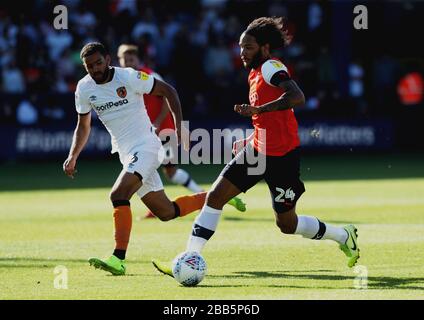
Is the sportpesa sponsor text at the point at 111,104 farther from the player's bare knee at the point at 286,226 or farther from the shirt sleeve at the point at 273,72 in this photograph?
the player's bare knee at the point at 286,226

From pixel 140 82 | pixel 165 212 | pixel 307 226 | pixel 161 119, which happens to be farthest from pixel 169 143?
pixel 307 226

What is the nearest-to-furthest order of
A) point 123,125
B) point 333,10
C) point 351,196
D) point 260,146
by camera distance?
point 260,146 → point 123,125 → point 351,196 → point 333,10

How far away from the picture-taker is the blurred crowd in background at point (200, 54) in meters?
25.1

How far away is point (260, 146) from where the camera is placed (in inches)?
381

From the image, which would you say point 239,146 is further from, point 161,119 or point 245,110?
point 161,119

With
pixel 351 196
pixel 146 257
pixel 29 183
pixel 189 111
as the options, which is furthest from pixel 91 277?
pixel 189 111

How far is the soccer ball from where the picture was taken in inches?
363

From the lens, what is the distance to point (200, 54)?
1038 inches

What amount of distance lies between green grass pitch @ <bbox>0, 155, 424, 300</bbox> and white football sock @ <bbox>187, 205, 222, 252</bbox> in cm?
35
